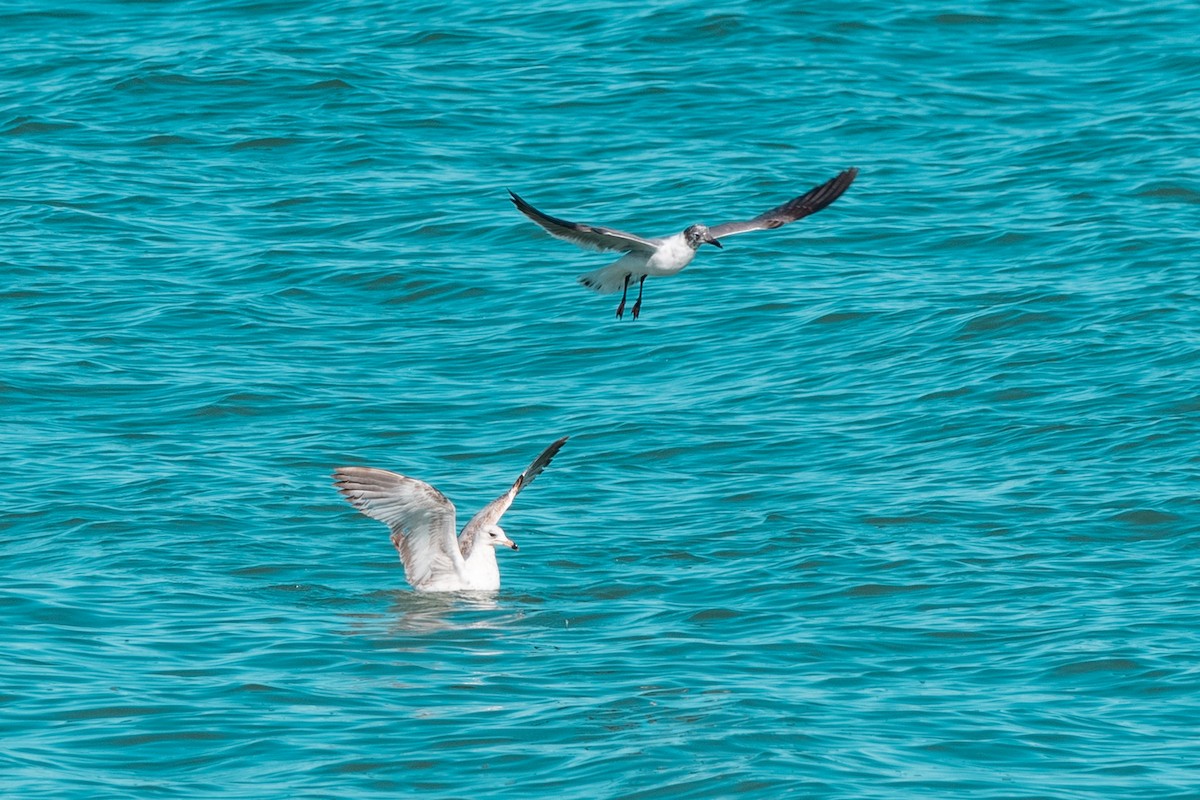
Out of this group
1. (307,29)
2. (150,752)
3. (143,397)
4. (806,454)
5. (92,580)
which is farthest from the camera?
(307,29)

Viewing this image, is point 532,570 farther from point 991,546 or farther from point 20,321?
point 20,321

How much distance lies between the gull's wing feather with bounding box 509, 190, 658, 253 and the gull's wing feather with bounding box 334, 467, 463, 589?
183 centimetres

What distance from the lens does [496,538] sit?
41.4 ft

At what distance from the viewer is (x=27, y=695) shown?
1038 cm

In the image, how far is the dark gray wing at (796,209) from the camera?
12336 millimetres

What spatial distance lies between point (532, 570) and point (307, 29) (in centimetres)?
1396

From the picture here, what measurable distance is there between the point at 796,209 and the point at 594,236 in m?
1.45

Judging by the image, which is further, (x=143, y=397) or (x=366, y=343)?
(x=366, y=343)

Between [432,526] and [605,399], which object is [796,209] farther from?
[605,399]

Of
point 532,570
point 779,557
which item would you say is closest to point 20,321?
point 532,570

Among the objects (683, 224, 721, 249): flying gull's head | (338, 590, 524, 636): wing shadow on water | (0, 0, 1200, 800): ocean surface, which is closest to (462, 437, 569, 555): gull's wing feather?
(338, 590, 524, 636): wing shadow on water

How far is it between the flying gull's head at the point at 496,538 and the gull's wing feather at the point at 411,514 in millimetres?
226

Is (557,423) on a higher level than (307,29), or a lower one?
lower

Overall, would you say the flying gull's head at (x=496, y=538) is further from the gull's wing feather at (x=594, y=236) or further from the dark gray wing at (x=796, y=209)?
the dark gray wing at (x=796, y=209)
